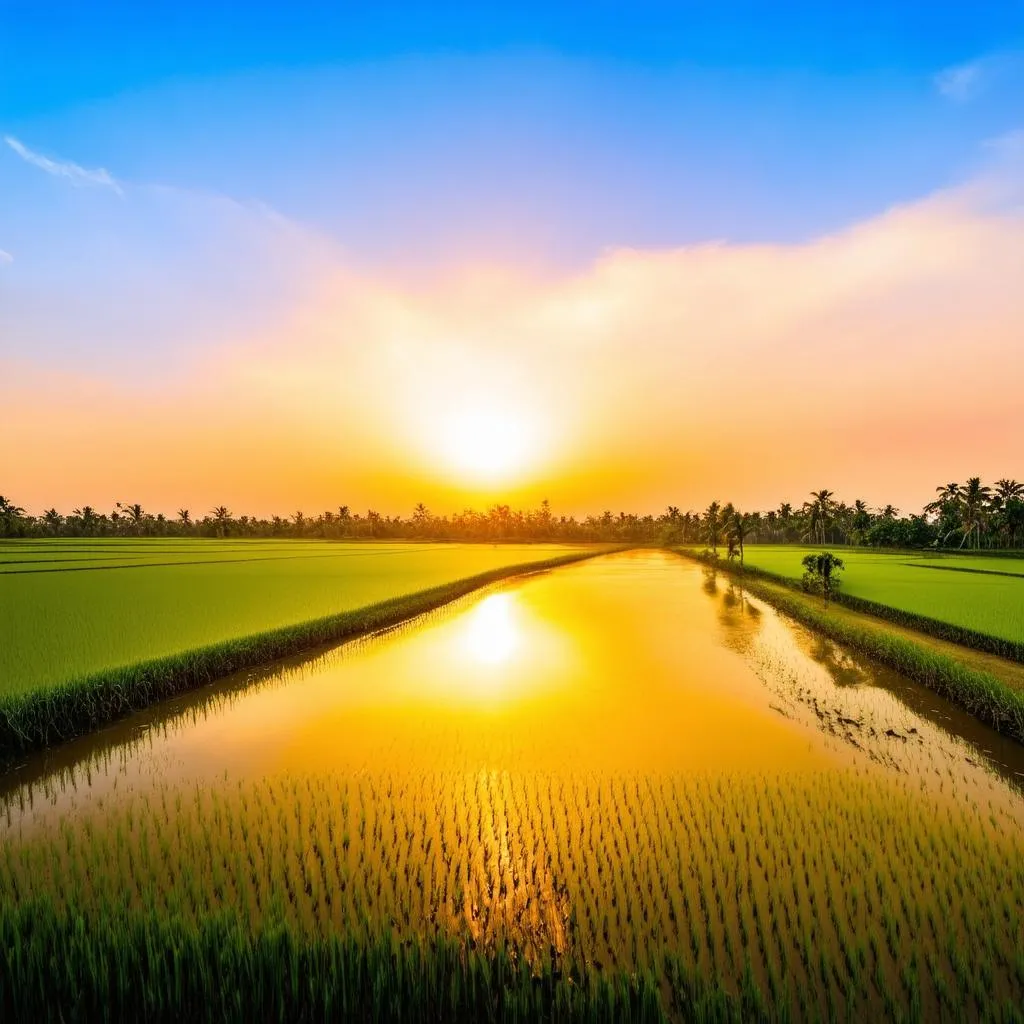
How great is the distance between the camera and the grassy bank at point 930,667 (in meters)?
7.89

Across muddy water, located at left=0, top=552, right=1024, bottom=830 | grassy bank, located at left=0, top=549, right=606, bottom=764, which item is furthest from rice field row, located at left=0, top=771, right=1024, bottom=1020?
grassy bank, located at left=0, top=549, right=606, bottom=764

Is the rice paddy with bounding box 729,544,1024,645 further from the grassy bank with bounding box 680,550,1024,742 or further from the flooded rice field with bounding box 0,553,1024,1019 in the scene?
the flooded rice field with bounding box 0,553,1024,1019

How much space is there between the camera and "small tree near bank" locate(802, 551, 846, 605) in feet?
63.1

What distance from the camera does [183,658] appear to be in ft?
32.5

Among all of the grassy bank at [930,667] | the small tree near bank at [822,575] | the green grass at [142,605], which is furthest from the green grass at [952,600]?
the green grass at [142,605]

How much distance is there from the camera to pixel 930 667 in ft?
33.0

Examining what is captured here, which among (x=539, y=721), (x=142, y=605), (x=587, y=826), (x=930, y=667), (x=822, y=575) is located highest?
(x=822, y=575)

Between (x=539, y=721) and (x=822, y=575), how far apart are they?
16.1 metres

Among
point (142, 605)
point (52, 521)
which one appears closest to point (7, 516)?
point (52, 521)

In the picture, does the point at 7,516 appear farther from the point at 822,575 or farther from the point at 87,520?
the point at 822,575

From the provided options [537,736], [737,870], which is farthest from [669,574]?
[737,870]

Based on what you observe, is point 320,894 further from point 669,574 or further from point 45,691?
point 669,574

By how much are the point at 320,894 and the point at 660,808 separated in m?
3.36

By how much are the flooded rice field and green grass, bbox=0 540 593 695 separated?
2044 mm
